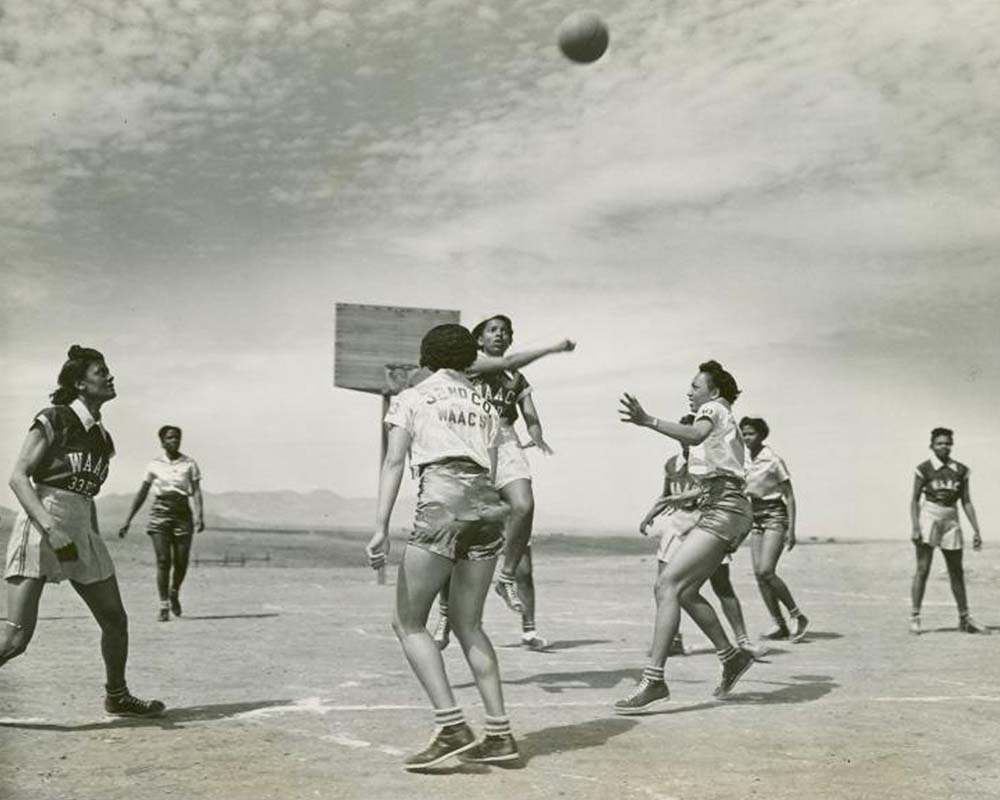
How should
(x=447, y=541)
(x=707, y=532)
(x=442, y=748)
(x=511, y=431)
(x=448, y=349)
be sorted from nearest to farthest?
(x=442, y=748) < (x=447, y=541) < (x=448, y=349) < (x=707, y=532) < (x=511, y=431)

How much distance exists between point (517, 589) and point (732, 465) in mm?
2868

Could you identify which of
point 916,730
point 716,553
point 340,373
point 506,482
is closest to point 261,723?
point 506,482

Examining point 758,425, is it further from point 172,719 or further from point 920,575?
point 172,719

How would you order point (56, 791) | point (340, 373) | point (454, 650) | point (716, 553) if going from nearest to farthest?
point (56, 791), point (716, 553), point (454, 650), point (340, 373)

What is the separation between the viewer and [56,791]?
4.50m

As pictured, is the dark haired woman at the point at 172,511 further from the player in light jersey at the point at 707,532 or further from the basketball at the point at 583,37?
the player in light jersey at the point at 707,532

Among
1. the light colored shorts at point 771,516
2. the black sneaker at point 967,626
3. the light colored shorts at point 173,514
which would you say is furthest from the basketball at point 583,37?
the black sneaker at point 967,626

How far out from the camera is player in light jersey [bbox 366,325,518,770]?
4.95 meters

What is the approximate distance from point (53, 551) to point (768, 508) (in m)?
6.45

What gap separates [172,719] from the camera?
19.7ft

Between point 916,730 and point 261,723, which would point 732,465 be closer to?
point 916,730

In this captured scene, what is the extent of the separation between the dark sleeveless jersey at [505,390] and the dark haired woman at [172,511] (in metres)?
5.01

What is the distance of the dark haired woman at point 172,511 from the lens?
11.6 meters

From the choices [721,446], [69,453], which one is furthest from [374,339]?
[69,453]
